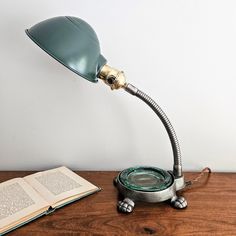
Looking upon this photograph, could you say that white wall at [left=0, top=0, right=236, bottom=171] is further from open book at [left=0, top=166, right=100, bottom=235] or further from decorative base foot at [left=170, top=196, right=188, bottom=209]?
decorative base foot at [left=170, top=196, right=188, bottom=209]

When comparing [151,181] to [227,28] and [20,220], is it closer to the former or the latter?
[20,220]

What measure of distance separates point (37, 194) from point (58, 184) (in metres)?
0.08

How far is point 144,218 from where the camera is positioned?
744mm

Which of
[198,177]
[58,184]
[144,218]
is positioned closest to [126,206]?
[144,218]

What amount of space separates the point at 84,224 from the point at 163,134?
44 centimetres

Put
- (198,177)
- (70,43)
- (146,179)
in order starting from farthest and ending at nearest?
1. (198,177)
2. (146,179)
3. (70,43)

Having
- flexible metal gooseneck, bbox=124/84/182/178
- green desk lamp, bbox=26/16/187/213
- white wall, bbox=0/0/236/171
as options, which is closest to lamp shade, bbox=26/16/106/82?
green desk lamp, bbox=26/16/187/213

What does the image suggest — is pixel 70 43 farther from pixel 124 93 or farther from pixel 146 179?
pixel 146 179

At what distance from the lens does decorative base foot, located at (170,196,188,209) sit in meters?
0.79

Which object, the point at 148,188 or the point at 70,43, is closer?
the point at 70,43

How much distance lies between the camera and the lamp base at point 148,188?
2.54ft

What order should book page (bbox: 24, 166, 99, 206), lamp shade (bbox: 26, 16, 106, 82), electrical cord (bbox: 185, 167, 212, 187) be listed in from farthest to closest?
electrical cord (bbox: 185, 167, 212, 187)
book page (bbox: 24, 166, 99, 206)
lamp shade (bbox: 26, 16, 106, 82)

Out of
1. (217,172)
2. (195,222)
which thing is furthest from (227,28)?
(195,222)

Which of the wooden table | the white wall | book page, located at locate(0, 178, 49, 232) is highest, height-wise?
the white wall
